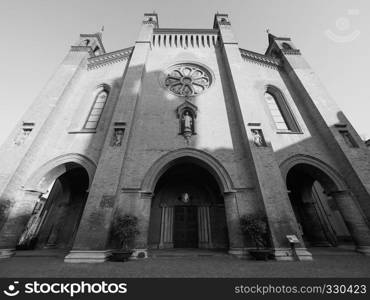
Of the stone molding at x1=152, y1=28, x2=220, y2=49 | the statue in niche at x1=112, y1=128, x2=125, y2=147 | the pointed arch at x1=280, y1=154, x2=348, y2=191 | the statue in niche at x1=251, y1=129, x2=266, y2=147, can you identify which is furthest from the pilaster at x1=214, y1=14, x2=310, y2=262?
the statue in niche at x1=112, y1=128, x2=125, y2=147

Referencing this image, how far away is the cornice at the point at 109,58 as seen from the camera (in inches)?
490

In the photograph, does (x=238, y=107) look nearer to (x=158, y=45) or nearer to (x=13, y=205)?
(x=158, y=45)

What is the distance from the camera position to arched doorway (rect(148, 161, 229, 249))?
30.5 feet

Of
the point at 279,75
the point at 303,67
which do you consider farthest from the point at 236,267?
the point at 303,67

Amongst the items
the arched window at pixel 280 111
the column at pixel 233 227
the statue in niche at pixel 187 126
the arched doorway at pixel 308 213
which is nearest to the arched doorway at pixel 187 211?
the statue in niche at pixel 187 126

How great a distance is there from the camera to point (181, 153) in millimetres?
8422

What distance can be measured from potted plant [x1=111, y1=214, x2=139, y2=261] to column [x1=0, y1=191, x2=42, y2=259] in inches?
165

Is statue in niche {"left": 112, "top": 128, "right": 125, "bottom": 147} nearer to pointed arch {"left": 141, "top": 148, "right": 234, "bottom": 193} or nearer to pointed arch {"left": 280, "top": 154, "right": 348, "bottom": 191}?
pointed arch {"left": 141, "top": 148, "right": 234, "bottom": 193}

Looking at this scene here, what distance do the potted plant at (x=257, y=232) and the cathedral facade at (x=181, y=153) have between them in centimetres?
35

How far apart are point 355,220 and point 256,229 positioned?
5180mm

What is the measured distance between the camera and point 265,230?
6348mm

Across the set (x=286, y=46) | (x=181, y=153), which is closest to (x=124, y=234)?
(x=181, y=153)

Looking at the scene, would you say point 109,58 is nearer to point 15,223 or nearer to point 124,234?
point 15,223

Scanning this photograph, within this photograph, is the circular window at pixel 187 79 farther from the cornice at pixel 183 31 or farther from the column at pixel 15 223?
the column at pixel 15 223
